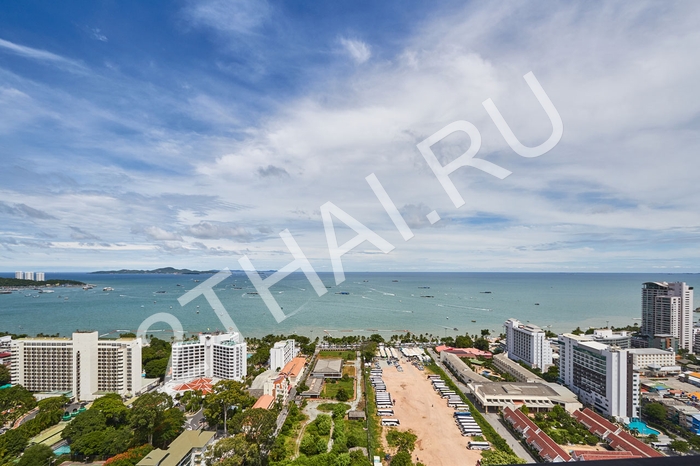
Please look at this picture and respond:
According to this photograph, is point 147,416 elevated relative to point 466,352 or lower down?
elevated

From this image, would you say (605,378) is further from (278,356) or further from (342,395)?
(278,356)

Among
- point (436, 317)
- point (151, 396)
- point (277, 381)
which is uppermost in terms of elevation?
point (151, 396)

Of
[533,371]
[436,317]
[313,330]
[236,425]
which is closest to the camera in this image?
[236,425]

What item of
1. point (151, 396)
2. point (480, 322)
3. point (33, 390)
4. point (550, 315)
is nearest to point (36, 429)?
point (151, 396)

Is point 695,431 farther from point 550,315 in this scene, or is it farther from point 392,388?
point 550,315

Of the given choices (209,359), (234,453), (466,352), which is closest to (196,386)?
(209,359)

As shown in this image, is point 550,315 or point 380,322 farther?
point 550,315
